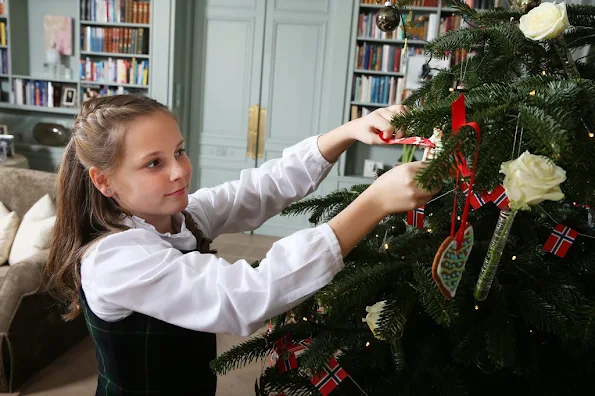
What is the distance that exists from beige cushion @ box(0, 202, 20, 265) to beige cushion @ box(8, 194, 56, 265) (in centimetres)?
3

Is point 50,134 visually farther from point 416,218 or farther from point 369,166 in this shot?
point 416,218

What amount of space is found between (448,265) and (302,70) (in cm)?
412

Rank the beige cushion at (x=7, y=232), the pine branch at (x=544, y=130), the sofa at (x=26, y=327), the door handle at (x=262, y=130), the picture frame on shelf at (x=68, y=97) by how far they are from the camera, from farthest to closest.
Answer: the picture frame on shelf at (x=68, y=97) → the door handle at (x=262, y=130) → the beige cushion at (x=7, y=232) → the sofa at (x=26, y=327) → the pine branch at (x=544, y=130)

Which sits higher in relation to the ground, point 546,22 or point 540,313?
point 546,22

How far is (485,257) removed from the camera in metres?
0.74

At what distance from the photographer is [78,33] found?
4633 mm

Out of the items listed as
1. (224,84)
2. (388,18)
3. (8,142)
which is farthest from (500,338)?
(8,142)

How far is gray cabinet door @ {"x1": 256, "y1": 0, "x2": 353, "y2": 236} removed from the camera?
438 cm

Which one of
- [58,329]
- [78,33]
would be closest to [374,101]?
[78,33]

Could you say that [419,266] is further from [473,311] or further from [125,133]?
[125,133]

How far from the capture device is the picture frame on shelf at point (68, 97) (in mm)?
4832

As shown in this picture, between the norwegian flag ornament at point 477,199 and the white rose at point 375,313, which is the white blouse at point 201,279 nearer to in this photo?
the white rose at point 375,313

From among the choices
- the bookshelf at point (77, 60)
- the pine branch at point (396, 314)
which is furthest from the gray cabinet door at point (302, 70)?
the pine branch at point (396, 314)

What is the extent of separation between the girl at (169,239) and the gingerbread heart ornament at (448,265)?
8 centimetres
